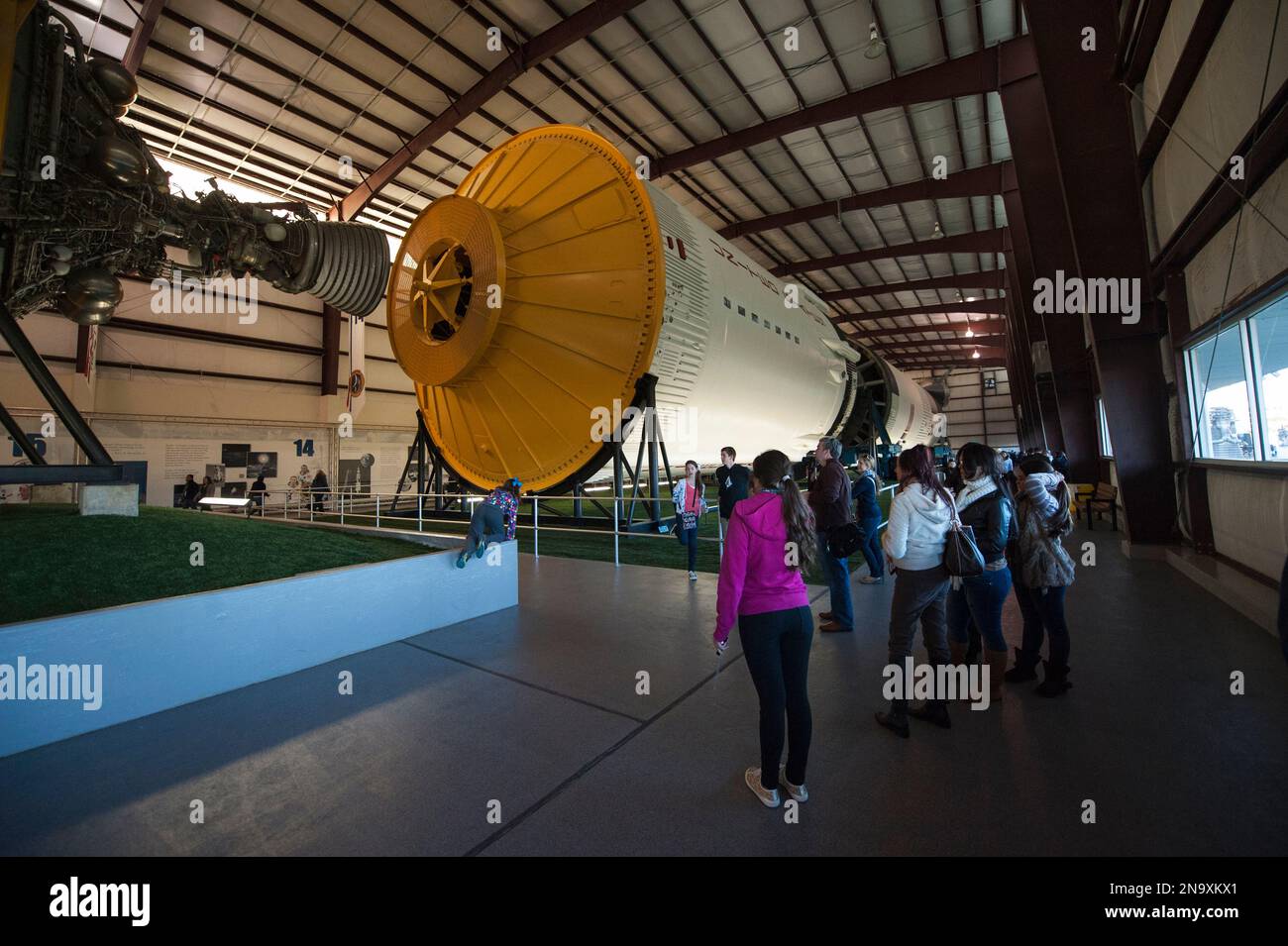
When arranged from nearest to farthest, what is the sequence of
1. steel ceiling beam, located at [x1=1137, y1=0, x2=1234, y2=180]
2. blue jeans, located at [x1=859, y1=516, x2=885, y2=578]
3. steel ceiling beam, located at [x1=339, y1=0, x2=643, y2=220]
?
1. steel ceiling beam, located at [x1=1137, y1=0, x2=1234, y2=180]
2. blue jeans, located at [x1=859, y1=516, x2=885, y2=578]
3. steel ceiling beam, located at [x1=339, y1=0, x2=643, y2=220]

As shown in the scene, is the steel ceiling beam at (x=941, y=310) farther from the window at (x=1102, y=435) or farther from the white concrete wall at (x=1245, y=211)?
the white concrete wall at (x=1245, y=211)

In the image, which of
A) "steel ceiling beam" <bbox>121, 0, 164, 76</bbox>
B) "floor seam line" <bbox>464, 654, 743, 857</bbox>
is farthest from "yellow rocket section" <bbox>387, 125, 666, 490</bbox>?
"steel ceiling beam" <bbox>121, 0, 164, 76</bbox>

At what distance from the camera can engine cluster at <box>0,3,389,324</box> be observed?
3459 mm

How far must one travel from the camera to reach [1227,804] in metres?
1.88

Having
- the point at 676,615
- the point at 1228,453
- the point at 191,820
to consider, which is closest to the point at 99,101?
the point at 191,820

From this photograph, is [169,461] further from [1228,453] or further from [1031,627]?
[1228,453]

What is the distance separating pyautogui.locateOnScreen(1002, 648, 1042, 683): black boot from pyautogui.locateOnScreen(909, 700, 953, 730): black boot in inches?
32.0

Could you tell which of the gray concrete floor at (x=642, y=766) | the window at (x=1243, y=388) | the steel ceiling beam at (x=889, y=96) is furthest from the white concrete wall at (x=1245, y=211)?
the steel ceiling beam at (x=889, y=96)

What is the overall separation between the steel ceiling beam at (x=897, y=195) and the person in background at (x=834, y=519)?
1415cm

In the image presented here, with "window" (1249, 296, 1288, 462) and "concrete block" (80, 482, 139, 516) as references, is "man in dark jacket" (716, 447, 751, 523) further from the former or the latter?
"concrete block" (80, 482, 139, 516)

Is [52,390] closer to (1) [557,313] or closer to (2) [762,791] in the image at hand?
(1) [557,313]

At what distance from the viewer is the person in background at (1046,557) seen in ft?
9.15

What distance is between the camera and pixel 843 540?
3809 millimetres
